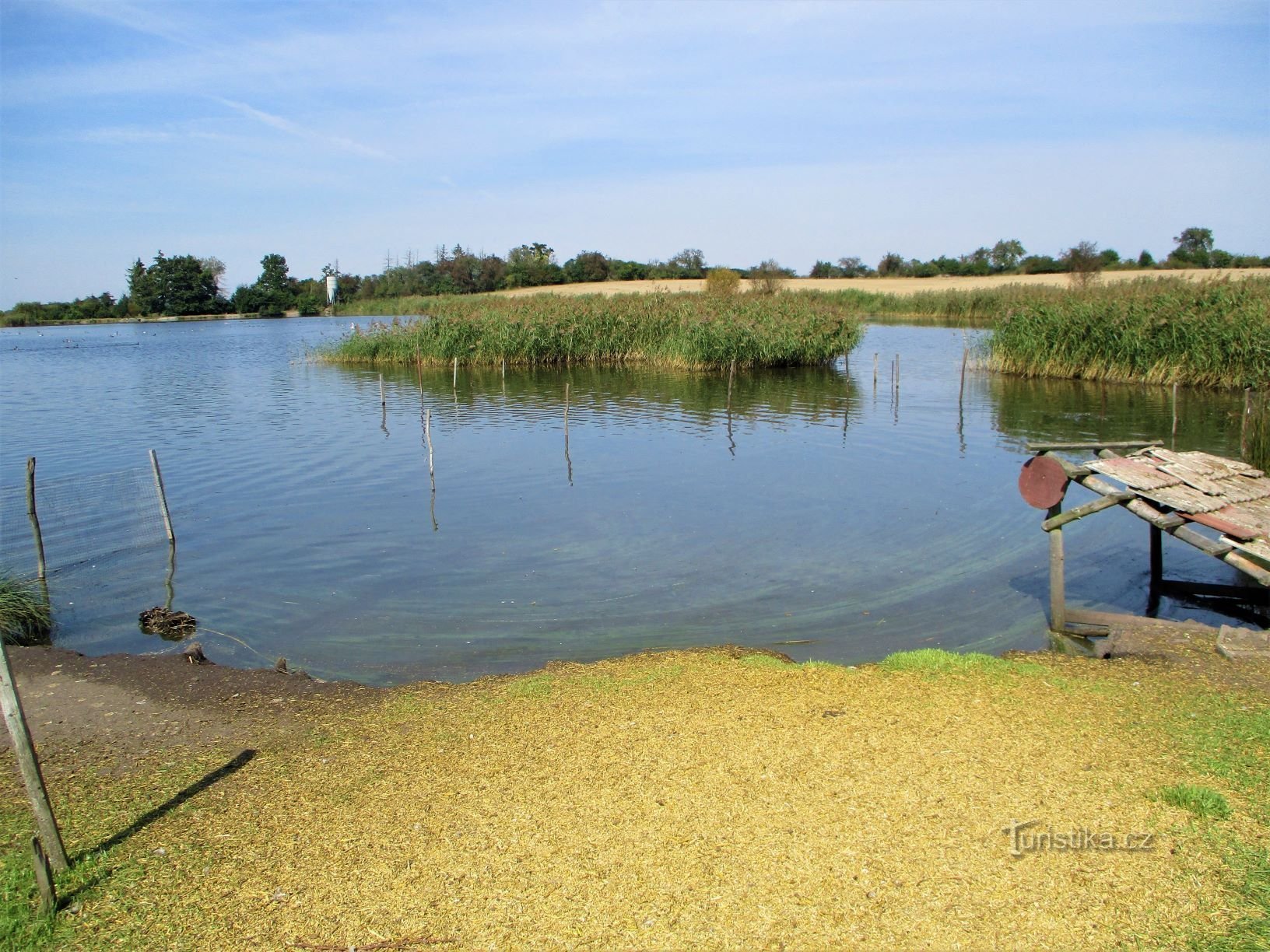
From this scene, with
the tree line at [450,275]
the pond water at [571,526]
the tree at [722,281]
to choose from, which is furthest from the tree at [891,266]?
the pond water at [571,526]

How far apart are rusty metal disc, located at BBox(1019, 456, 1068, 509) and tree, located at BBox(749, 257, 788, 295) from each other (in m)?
53.5

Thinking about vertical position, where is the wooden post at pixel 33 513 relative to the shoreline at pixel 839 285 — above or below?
below

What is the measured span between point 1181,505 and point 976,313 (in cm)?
6330

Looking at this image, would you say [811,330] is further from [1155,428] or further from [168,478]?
[168,478]

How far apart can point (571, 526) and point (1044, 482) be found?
7.56 m

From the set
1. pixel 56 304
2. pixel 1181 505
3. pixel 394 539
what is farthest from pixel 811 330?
pixel 56 304

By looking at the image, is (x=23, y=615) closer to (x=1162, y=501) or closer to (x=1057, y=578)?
(x=1057, y=578)

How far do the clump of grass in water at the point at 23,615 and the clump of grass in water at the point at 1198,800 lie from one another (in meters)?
10.7

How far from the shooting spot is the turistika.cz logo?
482cm

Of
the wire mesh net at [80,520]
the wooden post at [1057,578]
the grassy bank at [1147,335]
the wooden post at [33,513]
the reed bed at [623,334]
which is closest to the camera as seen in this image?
the wooden post at [1057,578]

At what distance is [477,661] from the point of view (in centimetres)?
923

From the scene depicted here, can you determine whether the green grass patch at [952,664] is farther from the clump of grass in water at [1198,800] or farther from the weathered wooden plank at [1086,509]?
the clump of grass in water at [1198,800]

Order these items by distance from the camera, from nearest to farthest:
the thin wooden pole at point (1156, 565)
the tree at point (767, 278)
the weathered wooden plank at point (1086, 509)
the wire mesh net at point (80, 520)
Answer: the weathered wooden plank at point (1086, 509), the thin wooden pole at point (1156, 565), the wire mesh net at point (80, 520), the tree at point (767, 278)

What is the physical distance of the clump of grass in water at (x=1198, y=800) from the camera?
16.6 ft
